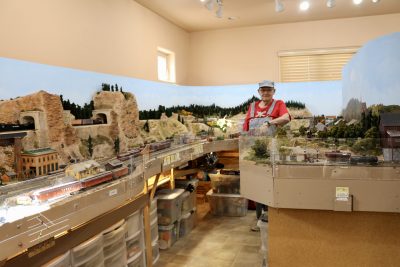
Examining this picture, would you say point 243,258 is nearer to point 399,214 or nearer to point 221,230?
point 221,230

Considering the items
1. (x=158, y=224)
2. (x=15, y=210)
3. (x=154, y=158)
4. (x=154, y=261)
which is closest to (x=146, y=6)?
(x=154, y=158)

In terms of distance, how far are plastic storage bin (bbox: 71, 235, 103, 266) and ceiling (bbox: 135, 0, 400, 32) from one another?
387cm

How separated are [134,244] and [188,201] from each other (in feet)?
5.26

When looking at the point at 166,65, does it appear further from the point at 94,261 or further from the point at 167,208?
the point at 94,261

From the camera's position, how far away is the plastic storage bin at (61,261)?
7.44ft

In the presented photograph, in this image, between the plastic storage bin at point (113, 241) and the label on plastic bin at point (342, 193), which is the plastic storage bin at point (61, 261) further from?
the label on plastic bin at point (342, 193)

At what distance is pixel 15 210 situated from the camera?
6.53 feet

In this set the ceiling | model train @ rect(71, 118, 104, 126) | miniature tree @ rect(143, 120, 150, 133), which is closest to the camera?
model train @ rect(71, 118, 104, 126)

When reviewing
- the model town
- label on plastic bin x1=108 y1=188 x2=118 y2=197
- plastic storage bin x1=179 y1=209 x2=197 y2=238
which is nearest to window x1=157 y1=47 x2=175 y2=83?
the model town

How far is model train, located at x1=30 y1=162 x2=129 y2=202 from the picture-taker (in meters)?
2.17

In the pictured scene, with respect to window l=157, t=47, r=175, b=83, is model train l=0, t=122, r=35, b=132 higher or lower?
lower

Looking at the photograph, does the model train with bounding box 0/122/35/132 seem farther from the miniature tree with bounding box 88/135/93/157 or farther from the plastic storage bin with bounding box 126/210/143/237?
the plastic storage bin with bounding box 126/210/143/237

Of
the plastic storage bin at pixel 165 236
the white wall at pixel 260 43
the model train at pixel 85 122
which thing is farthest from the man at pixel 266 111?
the white wall at pixel 260 43

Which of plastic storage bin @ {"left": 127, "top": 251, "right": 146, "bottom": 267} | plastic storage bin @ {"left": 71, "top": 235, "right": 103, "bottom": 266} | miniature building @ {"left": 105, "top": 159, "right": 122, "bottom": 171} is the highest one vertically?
miniature building @ {"left": 105, "top": 159, "right": 122, "bottom": 171}
